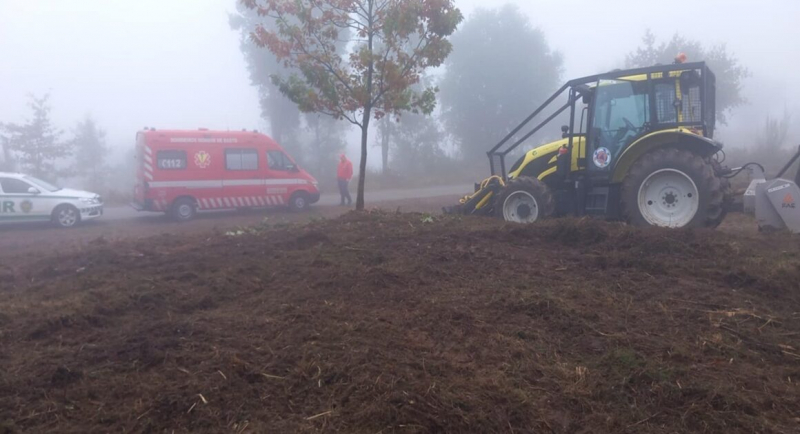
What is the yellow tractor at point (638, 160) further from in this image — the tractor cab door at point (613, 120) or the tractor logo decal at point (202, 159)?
the tractor logo decal at point (202, 159)

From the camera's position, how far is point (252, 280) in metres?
6.35

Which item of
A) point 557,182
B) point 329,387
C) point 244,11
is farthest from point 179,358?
point 244,11

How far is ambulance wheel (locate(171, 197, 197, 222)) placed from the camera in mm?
17103

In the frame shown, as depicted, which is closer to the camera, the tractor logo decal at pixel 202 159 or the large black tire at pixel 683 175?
the large black tire at pixel 683 175

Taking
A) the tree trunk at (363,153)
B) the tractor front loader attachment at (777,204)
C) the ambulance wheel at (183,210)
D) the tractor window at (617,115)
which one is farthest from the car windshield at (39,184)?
the tractor front loader attachment at (777,204)

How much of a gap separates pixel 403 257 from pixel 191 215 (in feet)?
39.6

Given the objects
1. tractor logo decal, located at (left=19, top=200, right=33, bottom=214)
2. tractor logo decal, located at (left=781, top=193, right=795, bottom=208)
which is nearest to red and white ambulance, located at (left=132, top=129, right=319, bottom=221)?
tractor logo decal, located at (left=19, top=200, right=33, bottom=214)

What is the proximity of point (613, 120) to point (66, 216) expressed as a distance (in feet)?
47.4

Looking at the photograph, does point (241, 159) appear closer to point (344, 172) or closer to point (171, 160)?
point (171, 160)

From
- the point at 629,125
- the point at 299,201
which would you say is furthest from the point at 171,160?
the point at 629,125

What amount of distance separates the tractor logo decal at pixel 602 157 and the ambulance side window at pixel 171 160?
39.0ft

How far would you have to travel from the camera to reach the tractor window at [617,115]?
9492 mm

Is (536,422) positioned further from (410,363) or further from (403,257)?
(403,257)

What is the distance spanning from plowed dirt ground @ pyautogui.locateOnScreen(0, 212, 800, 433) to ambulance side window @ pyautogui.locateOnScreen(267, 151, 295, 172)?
11.2 meters
